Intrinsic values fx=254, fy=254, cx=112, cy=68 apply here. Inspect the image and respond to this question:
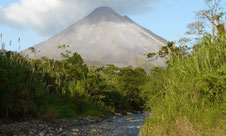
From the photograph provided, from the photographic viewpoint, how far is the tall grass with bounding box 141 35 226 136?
15.6 ft

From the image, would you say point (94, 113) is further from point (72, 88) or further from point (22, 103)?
point (22, 103)

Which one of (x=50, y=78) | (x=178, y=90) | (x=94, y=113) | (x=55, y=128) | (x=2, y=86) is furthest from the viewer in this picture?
(x=94, y=113)

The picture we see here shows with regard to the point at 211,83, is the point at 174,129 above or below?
below

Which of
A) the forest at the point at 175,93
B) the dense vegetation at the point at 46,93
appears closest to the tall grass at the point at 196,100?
the forest at the point at 175,93

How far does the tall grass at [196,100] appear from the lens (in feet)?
15.6

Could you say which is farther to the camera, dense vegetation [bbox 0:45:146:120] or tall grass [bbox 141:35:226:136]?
dense vegetation [bbox 0:45:146:120]

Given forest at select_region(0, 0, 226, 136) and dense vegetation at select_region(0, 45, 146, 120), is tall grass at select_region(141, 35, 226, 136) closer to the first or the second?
forest at select_region(0, 0, 226, 136)

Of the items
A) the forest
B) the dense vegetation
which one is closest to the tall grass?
the forest

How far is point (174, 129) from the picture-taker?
16.1ft

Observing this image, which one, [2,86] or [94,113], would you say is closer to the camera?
[2,86]

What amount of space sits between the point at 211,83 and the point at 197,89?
1.05 feet

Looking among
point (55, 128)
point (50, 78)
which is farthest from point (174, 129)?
point (50, 78)

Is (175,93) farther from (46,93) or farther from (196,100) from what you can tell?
(46,93)

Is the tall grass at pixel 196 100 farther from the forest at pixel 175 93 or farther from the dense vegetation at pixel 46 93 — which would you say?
the dense vegetation at pixel 46 93
